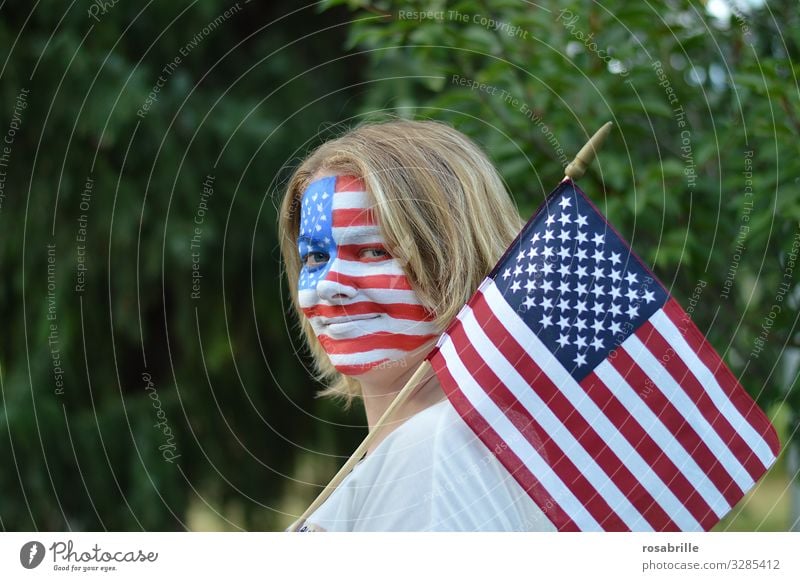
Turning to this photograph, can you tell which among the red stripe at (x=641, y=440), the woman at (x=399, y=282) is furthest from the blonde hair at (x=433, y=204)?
the red stripe at (x=641, y=440)

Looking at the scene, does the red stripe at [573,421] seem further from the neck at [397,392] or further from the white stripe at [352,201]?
the white stripe at [352,201]

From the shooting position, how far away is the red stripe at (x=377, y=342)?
A: 218 cm

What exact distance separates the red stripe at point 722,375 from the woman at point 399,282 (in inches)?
16.0

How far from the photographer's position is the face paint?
2160 millimetres

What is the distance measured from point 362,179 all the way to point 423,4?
50.7 inches

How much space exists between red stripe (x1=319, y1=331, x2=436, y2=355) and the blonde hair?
0.24ft

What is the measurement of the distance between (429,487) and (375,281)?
1.45 ft

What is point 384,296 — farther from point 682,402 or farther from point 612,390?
point 682,402

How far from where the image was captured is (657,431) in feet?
6.90

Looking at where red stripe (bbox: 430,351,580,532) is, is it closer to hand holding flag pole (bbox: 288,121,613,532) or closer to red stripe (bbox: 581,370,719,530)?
hand holding flag pole (bbox: 288,121,613,532)

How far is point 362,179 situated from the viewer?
2182 millimetres

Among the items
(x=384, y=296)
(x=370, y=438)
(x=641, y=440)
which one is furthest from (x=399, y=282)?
(x=641, y=440)
